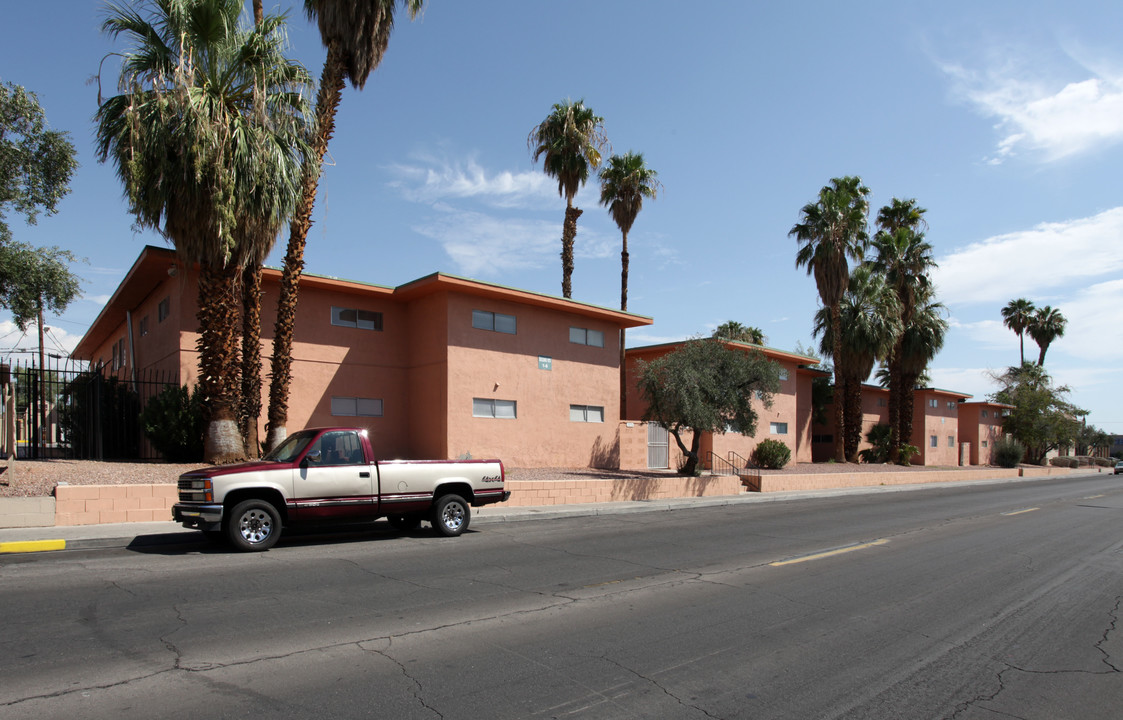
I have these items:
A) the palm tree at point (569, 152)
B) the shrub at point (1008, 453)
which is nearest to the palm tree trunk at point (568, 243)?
the palm tree at point (569, 152)

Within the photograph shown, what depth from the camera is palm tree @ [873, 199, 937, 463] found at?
41656 mm

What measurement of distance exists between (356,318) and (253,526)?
1391cm

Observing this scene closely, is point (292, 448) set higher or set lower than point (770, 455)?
higher

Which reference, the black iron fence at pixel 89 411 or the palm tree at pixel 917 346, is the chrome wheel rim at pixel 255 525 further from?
the palm tree at pixel 917 346

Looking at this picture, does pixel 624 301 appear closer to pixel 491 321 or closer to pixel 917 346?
pixel 491 321

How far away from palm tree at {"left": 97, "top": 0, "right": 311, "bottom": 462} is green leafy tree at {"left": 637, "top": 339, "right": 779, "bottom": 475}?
12338 millimetres

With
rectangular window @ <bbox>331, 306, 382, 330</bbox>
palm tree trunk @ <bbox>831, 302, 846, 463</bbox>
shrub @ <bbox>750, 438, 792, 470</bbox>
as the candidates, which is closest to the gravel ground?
rectangular window @ <bbox>331, 306, 382, 330</bbox>

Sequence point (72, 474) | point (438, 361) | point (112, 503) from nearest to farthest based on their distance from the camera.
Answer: point (112, 503)
point (72, 474)
point (438, 361)

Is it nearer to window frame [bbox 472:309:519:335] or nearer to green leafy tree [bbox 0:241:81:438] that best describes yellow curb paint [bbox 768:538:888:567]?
window frame [bbox 472:309:519:335]

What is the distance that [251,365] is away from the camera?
57.5 ft

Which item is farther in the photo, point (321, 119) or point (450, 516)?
point (321, 119)

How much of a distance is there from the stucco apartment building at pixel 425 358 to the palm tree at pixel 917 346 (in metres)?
24.4

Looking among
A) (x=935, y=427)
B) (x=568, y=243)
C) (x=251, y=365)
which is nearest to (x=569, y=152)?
(x=568, y=243)

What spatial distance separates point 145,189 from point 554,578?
12.8 metres
